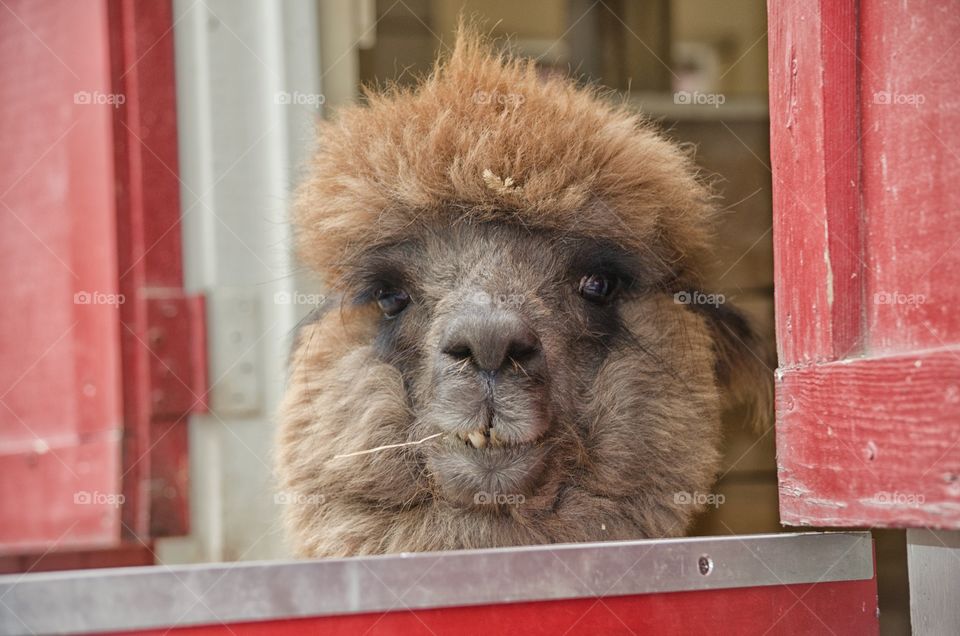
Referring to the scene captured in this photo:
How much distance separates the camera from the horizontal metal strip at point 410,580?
1.40 metres

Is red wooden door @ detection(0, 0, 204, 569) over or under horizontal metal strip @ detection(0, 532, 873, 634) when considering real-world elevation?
over

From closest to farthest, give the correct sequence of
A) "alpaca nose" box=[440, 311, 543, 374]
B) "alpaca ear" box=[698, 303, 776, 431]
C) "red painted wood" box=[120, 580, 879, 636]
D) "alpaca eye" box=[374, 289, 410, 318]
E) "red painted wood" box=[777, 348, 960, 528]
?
"red painted wood" box=[777, 348, 960, 528], "red painted wood" box=[120, 580, 879, 636], "alpaca nose" box=[440, 311, 543, 374], "alpaca eye" box=[374, 289, 410, 318], "alpaca ear" box=[698, 303, 776, 431]

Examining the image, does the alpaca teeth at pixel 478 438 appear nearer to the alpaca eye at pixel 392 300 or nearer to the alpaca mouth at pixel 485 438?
the alpaca mouth at pixel 485 438

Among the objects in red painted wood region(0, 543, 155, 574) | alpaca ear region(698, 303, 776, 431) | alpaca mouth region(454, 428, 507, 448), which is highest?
alpaca ear region(698, 303, 776, 431)

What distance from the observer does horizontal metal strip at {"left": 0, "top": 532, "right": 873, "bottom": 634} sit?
1399mm

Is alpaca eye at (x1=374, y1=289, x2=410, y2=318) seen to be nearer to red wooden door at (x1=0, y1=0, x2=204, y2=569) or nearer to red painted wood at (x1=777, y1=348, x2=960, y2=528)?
red painted wood at (x1=777, y1=348, x2=960, y2=528)

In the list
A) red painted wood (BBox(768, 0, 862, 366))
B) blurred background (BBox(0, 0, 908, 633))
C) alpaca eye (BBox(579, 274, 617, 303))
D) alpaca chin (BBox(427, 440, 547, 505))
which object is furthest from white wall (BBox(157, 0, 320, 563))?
red painted wood (BBox(768, 0, 862, 366))

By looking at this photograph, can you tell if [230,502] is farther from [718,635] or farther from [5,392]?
[718,635]

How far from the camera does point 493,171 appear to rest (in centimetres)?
245

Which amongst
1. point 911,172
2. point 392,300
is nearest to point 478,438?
point 392,300

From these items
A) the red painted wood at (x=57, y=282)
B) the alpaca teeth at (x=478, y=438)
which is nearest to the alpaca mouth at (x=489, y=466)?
the alpaca teeth at (x=478, y=438)

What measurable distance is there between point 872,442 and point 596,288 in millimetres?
1093

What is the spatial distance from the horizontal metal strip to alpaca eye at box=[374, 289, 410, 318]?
1.09 metres

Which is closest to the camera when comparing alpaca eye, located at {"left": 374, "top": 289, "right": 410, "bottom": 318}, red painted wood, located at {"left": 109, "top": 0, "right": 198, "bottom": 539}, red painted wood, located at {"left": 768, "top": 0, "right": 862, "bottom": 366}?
red painted wood, located at {"left": 768, "top": 0, "right": 862, "bottom": 366}
